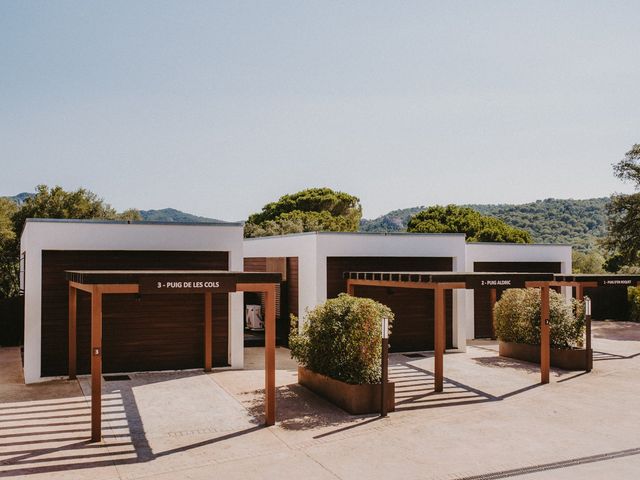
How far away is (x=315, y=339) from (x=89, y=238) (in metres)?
5.75

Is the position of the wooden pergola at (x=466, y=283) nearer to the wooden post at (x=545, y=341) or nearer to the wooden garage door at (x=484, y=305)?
the wooden post at (x=545, y=341)

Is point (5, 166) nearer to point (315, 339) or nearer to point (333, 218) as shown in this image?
point (333, 218)

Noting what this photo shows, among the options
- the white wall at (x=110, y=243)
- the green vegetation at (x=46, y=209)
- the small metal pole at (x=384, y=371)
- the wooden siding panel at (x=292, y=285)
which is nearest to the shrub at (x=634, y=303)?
the wooden siding panel at (x=292, y=285)

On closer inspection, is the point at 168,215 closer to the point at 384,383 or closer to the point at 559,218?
the point at 559,218

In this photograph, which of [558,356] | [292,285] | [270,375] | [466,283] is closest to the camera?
[270,375]

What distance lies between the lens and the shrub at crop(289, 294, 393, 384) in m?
10.7

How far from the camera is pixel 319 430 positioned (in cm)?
927

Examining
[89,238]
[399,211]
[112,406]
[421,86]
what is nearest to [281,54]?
[421,86]

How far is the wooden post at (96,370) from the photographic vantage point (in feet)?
28.1

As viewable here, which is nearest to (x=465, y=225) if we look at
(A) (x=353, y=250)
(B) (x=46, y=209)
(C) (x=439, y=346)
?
(B) (x=46, y=209)

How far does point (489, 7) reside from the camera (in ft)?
43.1

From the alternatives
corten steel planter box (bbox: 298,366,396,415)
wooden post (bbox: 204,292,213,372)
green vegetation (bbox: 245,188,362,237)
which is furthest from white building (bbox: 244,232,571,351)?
green vegetation (bbox: 245,188,362,237)

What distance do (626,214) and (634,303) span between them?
4697mm

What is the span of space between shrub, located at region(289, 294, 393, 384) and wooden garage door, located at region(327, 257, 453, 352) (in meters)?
5.06
